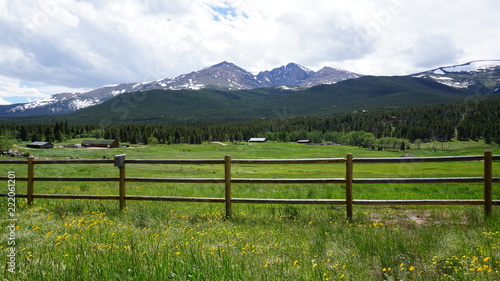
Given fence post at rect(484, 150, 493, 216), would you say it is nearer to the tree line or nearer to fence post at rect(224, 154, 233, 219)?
fence post at rect(224, 154, 233, 219)

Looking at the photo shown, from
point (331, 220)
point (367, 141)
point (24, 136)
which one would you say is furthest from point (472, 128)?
point (24, 136)

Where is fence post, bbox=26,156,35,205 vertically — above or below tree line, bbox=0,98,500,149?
below

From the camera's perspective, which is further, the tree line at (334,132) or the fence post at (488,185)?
the tree line at (334,132)

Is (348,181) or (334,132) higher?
(334,132)

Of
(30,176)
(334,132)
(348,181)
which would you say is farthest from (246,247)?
(334,132)

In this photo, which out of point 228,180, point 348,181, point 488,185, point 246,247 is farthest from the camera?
point 228,180

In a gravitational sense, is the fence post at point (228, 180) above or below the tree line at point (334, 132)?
below

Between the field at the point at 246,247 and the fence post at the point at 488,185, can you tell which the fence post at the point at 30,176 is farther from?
the fence post at the point at 488,185

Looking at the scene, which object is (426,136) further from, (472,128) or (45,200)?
(45,200)

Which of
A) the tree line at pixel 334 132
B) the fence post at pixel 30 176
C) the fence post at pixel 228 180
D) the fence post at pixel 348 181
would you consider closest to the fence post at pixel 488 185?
the fence post at pixel 348 181

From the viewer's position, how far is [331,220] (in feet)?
28.5

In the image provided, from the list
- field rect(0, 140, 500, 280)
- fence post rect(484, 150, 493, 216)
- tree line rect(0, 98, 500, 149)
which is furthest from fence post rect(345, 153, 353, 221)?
tree line rect(0, 98, 500, 149)

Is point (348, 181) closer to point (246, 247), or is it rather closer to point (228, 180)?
point (228, 180)

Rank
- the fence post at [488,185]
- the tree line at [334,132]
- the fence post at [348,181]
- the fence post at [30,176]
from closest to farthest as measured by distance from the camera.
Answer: the fence post at [488,185], the fence post at [348,181], the fence post at [30,176], the tree line at [334,132]
